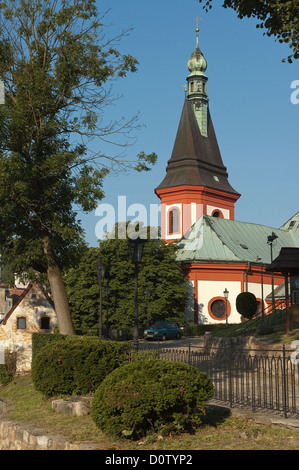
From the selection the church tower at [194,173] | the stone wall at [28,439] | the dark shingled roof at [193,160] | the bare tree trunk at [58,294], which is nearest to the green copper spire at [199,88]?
the church tower at [194,173]

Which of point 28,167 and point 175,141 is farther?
point 175,141

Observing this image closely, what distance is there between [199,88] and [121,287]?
3220cm

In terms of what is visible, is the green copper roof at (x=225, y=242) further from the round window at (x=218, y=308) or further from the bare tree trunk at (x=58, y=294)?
the bare tree trunk at (x=58, y=294)

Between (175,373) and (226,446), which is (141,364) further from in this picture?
(226,446)

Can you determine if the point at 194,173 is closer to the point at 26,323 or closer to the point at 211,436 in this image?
the point at 26,323

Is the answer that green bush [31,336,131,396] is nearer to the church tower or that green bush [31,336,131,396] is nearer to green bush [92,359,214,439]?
green bush [92,359,214,439]

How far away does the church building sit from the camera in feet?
156

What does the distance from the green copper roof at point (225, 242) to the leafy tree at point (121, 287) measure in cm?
541

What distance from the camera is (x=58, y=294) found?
64.3ft
